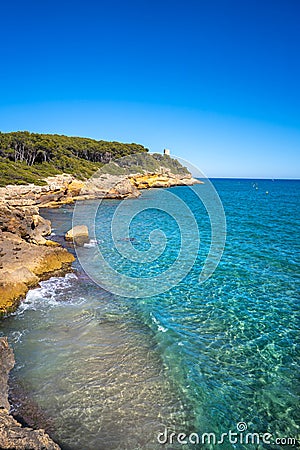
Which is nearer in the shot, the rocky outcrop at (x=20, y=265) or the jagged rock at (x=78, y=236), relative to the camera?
the rocky outcrop at (x=20, y=265)

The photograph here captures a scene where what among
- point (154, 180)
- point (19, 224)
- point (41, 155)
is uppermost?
point (41, 155)

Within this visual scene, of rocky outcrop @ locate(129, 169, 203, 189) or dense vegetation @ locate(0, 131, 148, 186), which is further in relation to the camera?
rocky outcrop @ locate(129, 169, 203, 189)

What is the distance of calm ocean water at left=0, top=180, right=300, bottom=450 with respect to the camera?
6887mm

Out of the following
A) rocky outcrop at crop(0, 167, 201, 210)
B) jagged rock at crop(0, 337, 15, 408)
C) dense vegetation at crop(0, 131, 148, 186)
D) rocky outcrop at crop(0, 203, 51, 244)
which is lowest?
jagged rock at crop(0, 337, 15, 408)

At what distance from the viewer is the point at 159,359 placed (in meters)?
9.27

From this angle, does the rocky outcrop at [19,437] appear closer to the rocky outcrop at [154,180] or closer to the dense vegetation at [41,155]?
the dense vegetation at [41,155]

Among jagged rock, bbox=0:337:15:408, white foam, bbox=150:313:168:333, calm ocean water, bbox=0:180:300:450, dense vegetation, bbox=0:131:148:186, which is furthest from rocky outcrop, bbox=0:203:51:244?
dense vegetation, bbox=0:131:148:186

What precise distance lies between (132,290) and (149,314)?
110 inches

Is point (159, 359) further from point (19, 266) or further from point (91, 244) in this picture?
point (91, 244)

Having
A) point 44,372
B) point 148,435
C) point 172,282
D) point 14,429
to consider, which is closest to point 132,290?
point 172,282

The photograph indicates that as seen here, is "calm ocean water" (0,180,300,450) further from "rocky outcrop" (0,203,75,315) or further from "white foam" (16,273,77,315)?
"rocky outcrop" (0,203,75,315)

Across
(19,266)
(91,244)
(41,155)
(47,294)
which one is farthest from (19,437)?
(41,155)

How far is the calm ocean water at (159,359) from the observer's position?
689 centimetres

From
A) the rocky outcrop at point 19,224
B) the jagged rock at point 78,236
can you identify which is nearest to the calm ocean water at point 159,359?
the rocky outcrop at point 19,224
